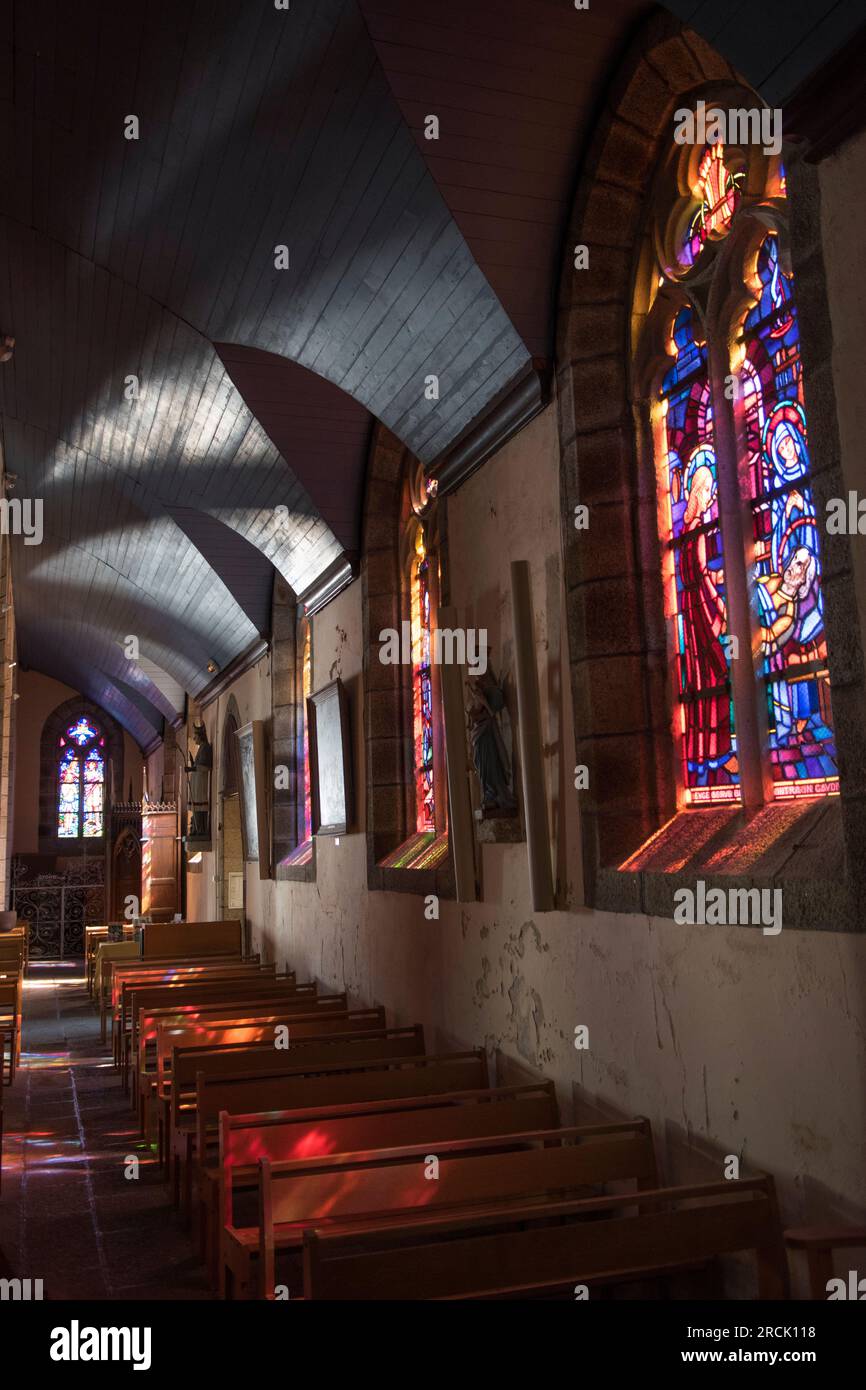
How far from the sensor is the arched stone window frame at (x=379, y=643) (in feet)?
28.3

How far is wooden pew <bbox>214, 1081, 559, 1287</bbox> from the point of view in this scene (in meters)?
4.62

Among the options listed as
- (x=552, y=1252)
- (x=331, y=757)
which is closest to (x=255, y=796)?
(x=331, y=757)

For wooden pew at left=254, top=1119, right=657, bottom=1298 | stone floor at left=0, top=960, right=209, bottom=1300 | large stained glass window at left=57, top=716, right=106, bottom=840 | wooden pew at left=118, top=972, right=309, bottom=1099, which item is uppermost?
large stained glass window at left=57, top=716, right=106, bottom=840

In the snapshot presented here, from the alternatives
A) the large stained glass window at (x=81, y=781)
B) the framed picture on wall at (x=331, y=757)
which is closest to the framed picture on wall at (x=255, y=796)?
the framed picture on wall at (x=331, y=757)

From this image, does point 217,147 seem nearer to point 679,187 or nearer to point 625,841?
point 679,187

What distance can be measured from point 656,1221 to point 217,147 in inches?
231

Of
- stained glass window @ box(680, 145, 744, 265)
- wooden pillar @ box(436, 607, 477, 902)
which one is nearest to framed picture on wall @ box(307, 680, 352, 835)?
wooden pillar @ box(436, 607, 477, 902)

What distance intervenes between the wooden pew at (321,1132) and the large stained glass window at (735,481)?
1.59 metres

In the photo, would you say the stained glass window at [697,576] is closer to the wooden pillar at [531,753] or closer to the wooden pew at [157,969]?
the wooden pillar at [531,753]

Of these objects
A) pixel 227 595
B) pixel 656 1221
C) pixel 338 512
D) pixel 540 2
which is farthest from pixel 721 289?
pixel 227 595

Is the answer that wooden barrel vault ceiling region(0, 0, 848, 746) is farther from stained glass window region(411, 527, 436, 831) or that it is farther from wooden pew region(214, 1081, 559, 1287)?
wooden pew region(214, 1081, 559, 1287)

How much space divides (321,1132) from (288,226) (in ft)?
16.3

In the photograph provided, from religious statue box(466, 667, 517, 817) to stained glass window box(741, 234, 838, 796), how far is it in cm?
179

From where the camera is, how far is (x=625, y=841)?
5.18 metres
